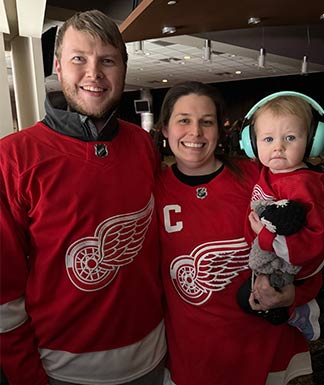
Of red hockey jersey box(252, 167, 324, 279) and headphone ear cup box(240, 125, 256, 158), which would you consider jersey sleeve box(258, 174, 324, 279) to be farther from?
headphone ear cup box(240, 125, 256, 158)

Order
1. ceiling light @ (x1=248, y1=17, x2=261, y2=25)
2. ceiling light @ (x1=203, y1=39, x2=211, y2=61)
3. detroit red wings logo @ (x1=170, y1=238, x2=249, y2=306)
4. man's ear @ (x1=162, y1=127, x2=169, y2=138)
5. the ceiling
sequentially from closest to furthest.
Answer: detroit red wings logo @ (x1=170, y1=238, x2=249, y2=306), man's ear @ (x1=162, y1=127, x2=169, y2=138), the ceiling, ceiling light @ (x1=248, y1=17, x2=261, y2=25), ceiling light @ (x1=203, y1=39, x2=211, y2=61)

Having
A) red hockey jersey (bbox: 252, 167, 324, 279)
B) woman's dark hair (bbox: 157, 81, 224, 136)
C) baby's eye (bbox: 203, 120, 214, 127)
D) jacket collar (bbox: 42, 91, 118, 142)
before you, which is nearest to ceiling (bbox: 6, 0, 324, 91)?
woman's dark hair (bbox: 157, 81, 224, 136)

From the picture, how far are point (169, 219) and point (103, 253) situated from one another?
32 cm

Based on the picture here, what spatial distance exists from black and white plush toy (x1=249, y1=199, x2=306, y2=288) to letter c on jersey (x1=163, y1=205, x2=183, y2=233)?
0.28m

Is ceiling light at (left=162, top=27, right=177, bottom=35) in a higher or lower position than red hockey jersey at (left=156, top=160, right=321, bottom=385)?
higher

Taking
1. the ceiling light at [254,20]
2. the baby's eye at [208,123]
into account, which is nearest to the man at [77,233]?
the baby's eye at [208,123]

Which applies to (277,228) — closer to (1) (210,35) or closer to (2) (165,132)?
(2) (165,132)

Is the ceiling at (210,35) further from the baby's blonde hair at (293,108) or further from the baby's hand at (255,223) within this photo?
the baby's hand at (255,223)

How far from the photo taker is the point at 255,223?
4.11 ft

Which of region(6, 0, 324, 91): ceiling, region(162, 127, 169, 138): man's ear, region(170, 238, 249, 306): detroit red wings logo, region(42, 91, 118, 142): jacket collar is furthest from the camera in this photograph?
region(6, 0, 324, 91): ceiling

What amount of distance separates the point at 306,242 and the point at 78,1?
6176 mm

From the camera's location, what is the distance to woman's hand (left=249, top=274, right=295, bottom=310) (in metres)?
1.25

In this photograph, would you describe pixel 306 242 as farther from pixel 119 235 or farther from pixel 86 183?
pixel 86 183

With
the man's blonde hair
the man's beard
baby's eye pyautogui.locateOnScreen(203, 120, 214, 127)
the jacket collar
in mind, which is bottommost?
baby's eye pyautogui.locateOnScreen(203, 120, 214, 127)
